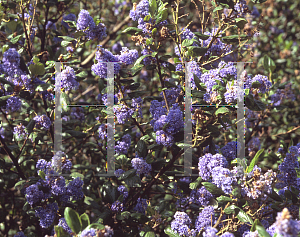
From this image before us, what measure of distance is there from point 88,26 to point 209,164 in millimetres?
1315

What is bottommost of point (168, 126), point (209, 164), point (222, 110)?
point (209, 164)

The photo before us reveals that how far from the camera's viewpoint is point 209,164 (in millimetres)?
1994

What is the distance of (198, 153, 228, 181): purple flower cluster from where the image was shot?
1.99m

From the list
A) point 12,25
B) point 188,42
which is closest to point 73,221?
point 188,42

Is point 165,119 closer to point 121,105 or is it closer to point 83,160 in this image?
point 121,105

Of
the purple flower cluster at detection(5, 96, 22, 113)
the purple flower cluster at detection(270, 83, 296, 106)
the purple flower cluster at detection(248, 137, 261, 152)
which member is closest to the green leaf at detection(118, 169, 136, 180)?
the purple flower cluster at detection(5, 96, 22, 113)

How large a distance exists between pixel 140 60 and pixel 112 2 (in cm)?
294

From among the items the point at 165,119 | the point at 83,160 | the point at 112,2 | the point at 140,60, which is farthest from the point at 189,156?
the point at 112,2

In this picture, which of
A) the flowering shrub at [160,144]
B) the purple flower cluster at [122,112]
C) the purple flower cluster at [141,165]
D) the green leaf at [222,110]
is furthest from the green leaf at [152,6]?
the purple flower cluster at [141,165]

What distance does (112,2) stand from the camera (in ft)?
16.1

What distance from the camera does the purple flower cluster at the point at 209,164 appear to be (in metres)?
→ 1.99

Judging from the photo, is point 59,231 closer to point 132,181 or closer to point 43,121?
point 132,181

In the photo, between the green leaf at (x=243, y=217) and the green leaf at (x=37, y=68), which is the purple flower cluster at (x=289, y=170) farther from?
the green leaf at (x=37, y=68)

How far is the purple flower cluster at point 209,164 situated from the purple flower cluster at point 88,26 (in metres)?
1.26
